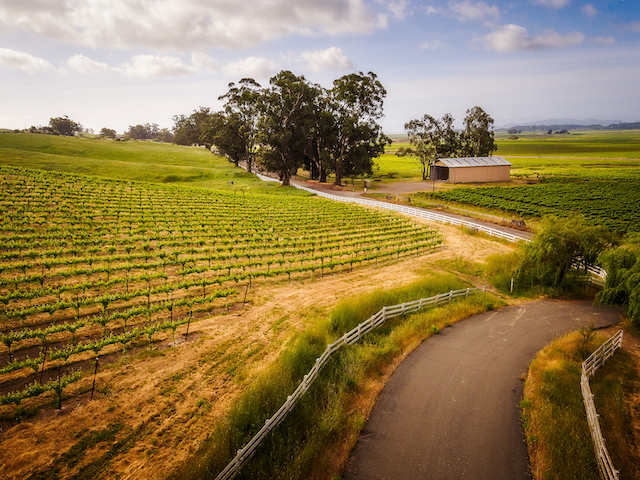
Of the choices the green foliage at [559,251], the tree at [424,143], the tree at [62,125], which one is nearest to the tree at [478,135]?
the tree at [424,143]

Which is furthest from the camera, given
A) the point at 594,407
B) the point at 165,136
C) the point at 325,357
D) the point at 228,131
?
the point at 165,136

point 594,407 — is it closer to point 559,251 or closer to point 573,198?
A: point 559,251

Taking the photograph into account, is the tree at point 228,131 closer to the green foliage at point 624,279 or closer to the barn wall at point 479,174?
the barn wall at point 479,174

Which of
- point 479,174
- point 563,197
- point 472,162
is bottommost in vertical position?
point 563,197

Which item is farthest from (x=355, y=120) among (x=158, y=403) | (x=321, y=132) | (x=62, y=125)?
(x=62, y=125)

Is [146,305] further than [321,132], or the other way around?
[321,132]

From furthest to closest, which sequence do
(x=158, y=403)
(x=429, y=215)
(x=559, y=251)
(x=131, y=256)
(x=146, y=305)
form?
(x=429, y=215) → (x=559, y=251) → (x=131, y=256) → (x=146, y=305) → (x=158, y=403)

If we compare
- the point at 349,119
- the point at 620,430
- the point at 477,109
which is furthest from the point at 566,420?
the point at 477,109
